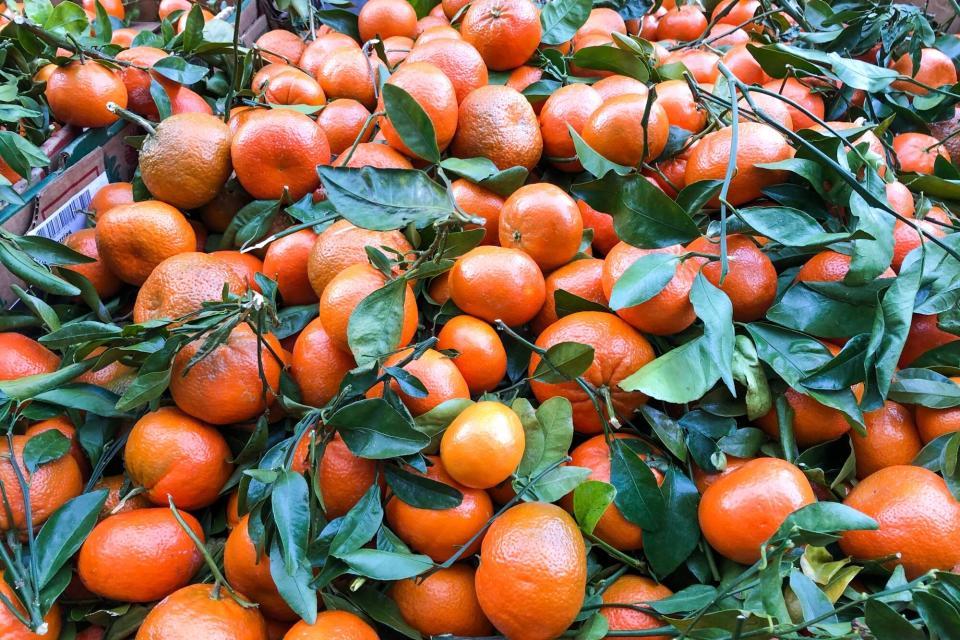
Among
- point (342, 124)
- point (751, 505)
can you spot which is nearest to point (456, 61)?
point (342, 124)

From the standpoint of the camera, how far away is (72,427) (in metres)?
1.07

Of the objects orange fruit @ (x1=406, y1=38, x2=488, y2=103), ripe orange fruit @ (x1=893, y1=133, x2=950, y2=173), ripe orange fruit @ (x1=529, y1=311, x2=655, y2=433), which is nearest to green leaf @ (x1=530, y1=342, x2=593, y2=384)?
ripe orange fruit @ (x1=529, y1=311, x2=655, y2=433)

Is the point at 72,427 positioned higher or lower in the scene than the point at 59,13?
lower

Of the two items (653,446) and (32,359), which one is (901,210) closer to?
(653,446)

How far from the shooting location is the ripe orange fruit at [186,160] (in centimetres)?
125

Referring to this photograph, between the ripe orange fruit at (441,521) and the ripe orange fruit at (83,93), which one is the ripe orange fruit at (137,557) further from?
the ripe orange fruit at (83,93)

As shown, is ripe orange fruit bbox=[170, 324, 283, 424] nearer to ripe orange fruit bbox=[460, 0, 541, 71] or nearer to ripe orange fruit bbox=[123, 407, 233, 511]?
ripe orange fruit bbox=[123, 407, 233, 511]

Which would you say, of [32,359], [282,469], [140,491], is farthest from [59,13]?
[282,469]

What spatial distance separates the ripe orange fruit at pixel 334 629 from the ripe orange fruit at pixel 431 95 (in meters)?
0.82

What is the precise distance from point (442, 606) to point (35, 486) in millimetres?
638

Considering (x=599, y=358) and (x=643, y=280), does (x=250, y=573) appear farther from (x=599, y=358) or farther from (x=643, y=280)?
(x=643, y=280)

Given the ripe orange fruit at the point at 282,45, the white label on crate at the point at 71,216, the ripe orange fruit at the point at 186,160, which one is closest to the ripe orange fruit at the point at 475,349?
the ripe orange fruit at the point at 186,160

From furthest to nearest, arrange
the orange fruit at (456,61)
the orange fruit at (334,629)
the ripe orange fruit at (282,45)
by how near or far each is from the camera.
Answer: the ripe orange fruit at (282,45) < the orange fruit at (456,61) < the orange fruit at (334,629)

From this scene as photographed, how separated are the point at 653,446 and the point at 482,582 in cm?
36
